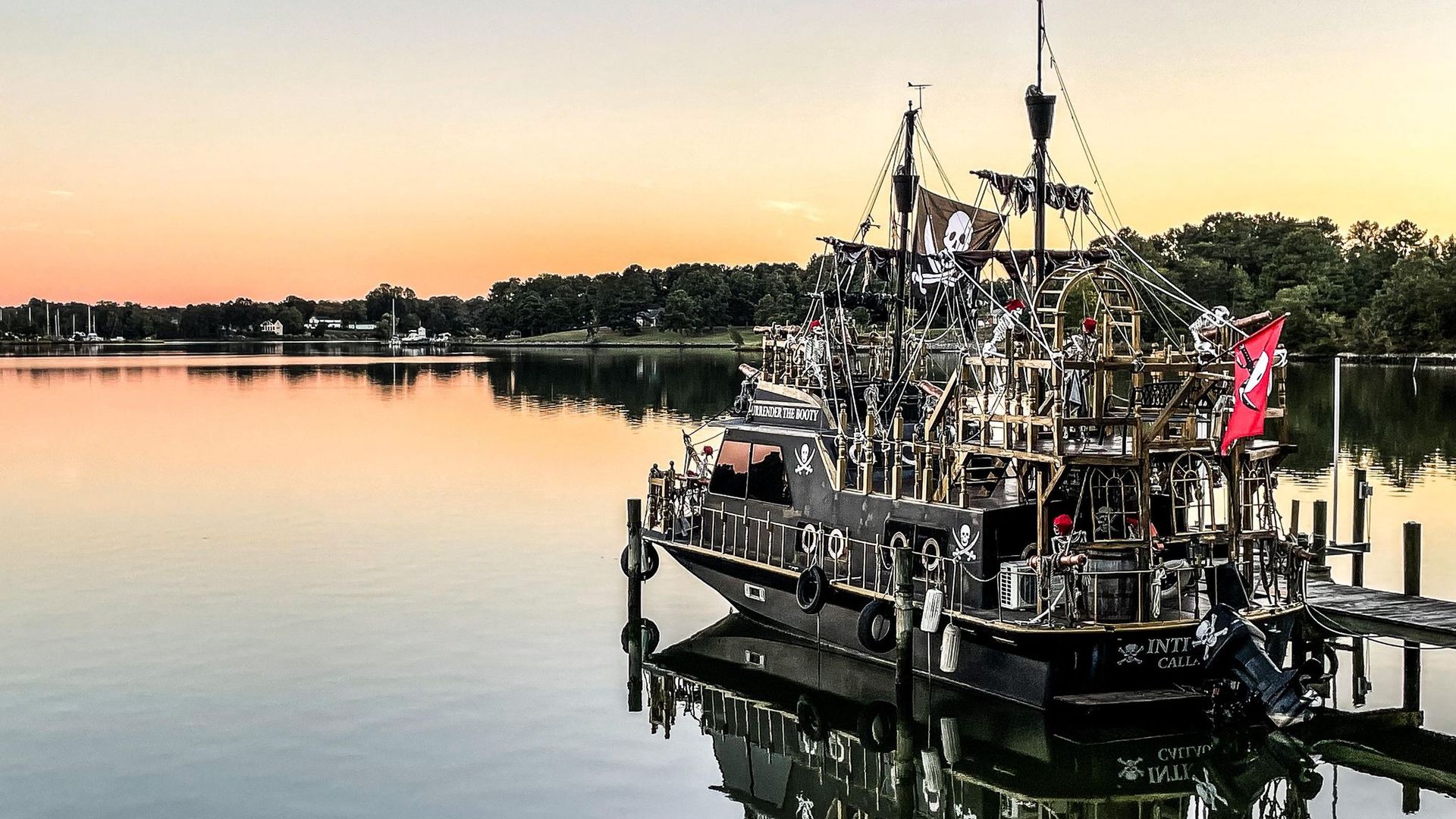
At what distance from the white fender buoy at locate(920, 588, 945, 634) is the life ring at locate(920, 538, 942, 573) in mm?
980

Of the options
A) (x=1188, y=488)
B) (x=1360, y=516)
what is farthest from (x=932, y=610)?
(x=1360, y=516)

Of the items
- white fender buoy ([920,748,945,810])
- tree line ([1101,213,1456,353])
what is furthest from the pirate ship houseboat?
tree line ([1101,213,1456,353])

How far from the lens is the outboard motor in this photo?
21344mm

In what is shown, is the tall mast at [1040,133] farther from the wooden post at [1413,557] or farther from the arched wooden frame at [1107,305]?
the wooden post at [1413,557]

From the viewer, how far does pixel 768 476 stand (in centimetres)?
2853

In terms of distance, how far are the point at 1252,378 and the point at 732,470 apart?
11397 millimetres

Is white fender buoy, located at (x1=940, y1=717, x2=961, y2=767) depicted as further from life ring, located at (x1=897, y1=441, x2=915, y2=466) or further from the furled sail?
the furled sail

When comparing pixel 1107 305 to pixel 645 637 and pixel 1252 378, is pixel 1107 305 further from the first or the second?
pixel 645 637

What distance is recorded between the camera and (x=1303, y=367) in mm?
119062

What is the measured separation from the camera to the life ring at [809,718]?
23984 millimetres

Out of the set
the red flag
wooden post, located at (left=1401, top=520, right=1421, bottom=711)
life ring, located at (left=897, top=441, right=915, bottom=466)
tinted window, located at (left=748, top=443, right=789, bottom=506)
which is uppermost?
the red flag

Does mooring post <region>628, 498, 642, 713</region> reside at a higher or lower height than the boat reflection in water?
higher

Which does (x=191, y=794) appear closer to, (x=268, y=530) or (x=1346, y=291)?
(x=268, y=530)

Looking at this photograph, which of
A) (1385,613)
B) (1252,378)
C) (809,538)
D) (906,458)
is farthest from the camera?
(906,458)
